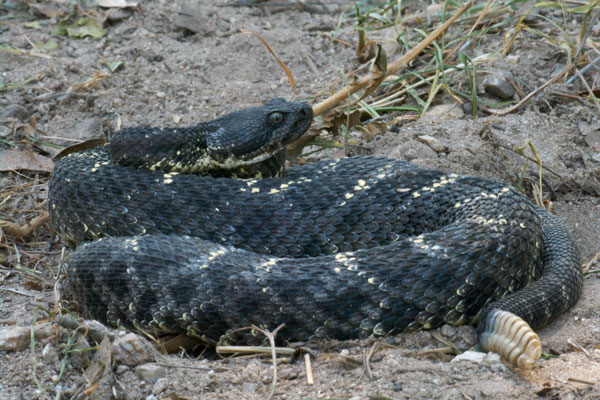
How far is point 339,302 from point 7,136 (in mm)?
4133

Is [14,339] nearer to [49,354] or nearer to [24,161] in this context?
[49,354]

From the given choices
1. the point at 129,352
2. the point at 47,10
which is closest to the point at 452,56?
the point at 47,10

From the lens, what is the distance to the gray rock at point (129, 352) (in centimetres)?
367

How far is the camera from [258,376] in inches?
144

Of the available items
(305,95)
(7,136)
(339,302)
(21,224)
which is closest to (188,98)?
(305,95)

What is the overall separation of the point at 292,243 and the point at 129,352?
1.39 metres

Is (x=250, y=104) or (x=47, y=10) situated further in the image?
(x=47, y=10)

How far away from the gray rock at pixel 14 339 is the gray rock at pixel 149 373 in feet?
2.05

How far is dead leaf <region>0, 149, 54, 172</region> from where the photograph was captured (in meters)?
6.26

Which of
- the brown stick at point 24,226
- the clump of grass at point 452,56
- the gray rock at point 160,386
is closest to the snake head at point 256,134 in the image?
the clump of grass at point 452,56

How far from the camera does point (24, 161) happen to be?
6.32m

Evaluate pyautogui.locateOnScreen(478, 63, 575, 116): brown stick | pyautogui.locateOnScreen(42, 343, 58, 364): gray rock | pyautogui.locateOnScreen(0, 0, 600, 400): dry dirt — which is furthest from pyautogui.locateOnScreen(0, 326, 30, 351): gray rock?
pyautogui.locateOnScreen(478, 63, 575, 116): brown stick

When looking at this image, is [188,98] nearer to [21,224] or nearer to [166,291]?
[21,224]

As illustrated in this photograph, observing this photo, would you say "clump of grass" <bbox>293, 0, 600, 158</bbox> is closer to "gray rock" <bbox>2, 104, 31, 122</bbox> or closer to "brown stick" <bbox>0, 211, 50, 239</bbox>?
"brown stick" <bbox>0, 211, 50, 239</bbox>
